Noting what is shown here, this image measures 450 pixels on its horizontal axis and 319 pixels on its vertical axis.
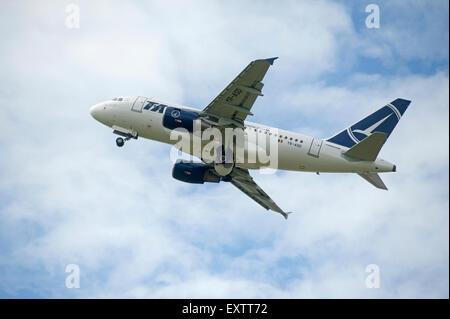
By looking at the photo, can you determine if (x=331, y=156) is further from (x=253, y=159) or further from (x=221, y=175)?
(x=221, y=175)

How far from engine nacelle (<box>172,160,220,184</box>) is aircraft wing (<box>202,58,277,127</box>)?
648cm

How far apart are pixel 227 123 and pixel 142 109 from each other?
8.37 meters

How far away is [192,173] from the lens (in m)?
50.1

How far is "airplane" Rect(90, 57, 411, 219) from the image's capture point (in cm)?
4309

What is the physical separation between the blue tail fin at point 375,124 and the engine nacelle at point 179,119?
11.9 m

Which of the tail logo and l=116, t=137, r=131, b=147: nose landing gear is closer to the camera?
the tail logo

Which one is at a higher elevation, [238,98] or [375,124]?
[238,98]

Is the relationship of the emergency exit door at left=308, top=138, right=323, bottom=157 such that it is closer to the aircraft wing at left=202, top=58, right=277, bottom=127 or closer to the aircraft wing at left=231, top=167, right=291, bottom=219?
the aircraft wing at left=202, top=58, right=277, bottom=127

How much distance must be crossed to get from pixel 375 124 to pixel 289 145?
312 inches

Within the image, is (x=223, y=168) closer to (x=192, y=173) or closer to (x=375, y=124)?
(x=192, y=173)

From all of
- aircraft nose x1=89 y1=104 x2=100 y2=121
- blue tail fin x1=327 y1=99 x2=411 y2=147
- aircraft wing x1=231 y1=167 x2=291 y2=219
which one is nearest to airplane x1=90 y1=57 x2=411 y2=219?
blue tail fin x1=327 y1=99 x2=411 y2=147

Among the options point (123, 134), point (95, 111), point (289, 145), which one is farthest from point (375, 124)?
point (95, 111)
